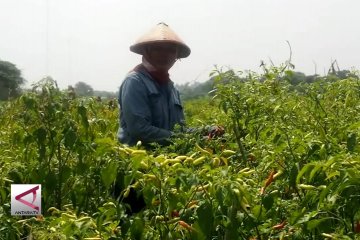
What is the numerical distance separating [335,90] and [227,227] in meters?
1.45

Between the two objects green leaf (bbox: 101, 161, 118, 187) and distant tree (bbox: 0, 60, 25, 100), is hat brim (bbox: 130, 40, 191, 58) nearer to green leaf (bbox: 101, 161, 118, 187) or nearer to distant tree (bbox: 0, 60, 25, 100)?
green leaf (bbox: 101, 161, 118, 187)

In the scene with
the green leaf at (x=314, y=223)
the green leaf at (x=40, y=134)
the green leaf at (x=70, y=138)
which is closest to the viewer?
the green leaf at (x=314, y=223)

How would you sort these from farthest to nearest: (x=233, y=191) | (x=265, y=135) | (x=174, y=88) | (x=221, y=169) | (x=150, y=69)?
(x=174, y=88), (x=150, y=69), (x=265, y=135), (x=221, y=169), (x=233, y=191)

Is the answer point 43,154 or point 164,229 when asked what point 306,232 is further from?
point 43,154

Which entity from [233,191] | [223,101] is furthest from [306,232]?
[223,101]

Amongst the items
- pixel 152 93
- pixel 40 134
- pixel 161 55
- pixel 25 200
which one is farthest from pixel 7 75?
pixel 25 200

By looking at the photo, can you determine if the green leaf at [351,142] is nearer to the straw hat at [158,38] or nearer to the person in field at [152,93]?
the person in field at [152,93]

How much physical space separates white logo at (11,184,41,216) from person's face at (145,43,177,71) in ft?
5.09

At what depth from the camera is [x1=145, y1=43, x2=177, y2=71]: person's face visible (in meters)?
3.32

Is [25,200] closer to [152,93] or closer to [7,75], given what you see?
[152,93]

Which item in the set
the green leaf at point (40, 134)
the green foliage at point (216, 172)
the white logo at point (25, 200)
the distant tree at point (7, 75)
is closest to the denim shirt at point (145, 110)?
the green foliage at point (216, 172)

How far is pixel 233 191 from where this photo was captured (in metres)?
1.41

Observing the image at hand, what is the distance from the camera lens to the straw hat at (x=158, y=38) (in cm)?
331

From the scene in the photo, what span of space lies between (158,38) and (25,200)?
5.41 feet
